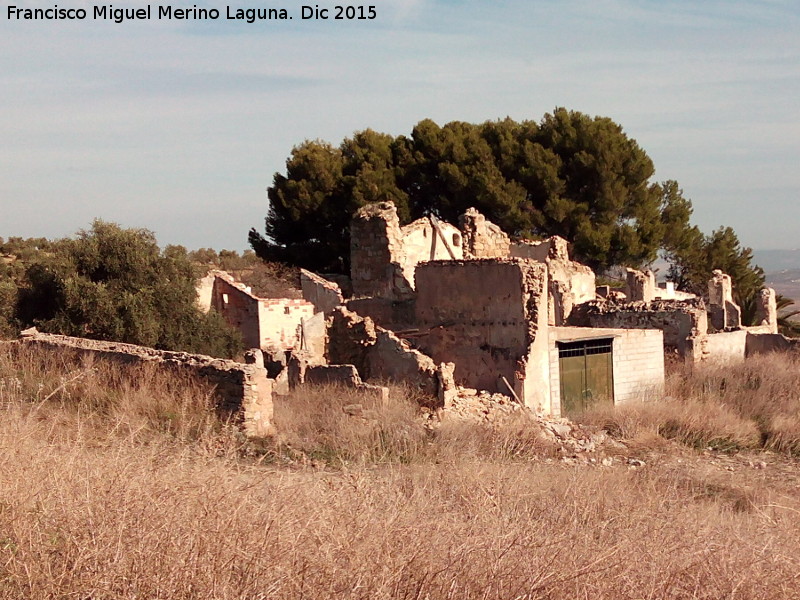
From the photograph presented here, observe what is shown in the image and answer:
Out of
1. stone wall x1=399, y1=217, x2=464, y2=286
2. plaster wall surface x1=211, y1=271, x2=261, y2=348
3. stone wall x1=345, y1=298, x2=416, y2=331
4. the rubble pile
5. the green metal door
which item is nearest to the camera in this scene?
the rubble pile

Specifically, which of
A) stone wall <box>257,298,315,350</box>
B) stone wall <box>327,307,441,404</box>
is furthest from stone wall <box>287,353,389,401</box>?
stone wall <box>257,298,315,350</box>

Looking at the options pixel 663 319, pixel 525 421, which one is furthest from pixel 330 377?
pixel 663 319

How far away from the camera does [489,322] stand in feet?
53.7

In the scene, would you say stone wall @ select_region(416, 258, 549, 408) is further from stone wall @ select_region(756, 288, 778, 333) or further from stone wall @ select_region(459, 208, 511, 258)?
stone wall @ select_region(756, 288, 778, 333)

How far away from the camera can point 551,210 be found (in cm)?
3247

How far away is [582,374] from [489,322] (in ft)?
6.47

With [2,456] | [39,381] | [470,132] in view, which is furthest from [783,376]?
[470,132]

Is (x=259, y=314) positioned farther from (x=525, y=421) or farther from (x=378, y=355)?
(x=525, y=421)

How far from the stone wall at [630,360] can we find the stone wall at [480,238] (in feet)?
22.3

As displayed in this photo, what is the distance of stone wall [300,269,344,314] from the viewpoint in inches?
976

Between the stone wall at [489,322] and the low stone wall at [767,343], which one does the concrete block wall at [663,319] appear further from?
the stone wall at [489,322]

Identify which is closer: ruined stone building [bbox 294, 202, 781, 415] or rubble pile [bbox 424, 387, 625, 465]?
rubble pile [bbox 424, 387, 625, 465]

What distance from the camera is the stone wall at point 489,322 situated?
15.8 meters

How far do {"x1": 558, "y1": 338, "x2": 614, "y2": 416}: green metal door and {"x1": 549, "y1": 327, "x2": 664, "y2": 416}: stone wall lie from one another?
16cm
